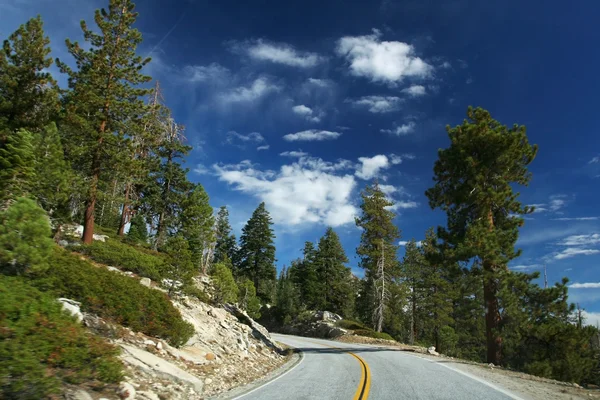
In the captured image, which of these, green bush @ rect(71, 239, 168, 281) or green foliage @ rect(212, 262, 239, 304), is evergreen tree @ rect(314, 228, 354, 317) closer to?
green foliage @ rect(212, 262, 239, 304)

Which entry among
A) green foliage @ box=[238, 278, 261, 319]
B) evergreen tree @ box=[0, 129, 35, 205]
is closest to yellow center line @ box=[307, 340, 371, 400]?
evergreen tree @ box=[0, 129, 35, 205]

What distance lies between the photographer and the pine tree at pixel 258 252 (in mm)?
62781

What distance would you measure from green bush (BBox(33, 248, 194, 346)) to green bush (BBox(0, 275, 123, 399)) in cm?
240

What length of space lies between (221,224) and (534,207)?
65428 millimetres

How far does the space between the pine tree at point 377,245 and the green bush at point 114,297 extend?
27.3 meters

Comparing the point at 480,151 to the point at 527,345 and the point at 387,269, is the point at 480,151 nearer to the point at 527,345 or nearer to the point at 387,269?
the point at 527,345

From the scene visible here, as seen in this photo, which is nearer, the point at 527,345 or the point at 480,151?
the point at 527,345

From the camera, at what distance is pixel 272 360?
63.4ft

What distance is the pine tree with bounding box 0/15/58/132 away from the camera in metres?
22.4

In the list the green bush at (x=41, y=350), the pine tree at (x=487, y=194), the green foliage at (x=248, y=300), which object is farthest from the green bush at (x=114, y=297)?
the green foliage at (x=248, y=300)

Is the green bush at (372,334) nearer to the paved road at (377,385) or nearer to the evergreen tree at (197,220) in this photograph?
the evergreen tree at (197,220)

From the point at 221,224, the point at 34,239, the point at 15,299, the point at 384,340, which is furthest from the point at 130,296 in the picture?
the point at 221,224

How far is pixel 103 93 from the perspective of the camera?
2412 centimetres

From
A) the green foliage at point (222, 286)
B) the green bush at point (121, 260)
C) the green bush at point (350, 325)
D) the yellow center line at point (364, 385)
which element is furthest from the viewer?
the green bush at point (350, 325)
